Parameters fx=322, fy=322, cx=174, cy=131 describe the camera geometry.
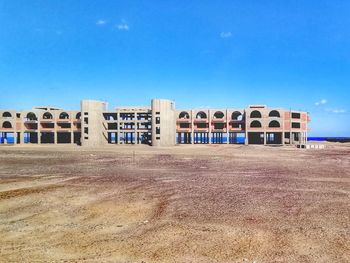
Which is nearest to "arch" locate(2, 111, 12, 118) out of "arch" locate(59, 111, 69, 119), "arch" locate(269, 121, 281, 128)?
"arch" locate(59, 111, 69, 119)

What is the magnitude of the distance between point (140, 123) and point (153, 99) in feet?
27.8

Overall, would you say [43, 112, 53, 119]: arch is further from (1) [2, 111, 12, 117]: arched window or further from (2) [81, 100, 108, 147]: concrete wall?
(2) [81, 100, 108, 147]: concrete wall

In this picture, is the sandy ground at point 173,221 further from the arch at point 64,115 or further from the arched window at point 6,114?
the arched window at point 6,114

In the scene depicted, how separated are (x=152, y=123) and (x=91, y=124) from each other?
54.4 ft

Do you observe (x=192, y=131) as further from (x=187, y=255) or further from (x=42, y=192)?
(x=187, y=255)

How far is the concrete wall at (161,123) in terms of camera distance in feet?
271

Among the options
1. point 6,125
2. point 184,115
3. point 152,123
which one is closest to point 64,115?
point 6,125

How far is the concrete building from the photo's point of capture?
83.7 m

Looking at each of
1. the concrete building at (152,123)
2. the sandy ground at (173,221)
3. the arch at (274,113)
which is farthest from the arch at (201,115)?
the sandy ground at (173,221)

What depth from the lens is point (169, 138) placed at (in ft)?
277

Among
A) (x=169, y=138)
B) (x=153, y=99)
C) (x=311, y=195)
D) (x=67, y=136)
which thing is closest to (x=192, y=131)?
(x=169, y=138)

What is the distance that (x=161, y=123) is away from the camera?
8281 centimetres

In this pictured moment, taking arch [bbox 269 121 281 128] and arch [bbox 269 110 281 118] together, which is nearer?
arch [bbox 269 110 281 118]

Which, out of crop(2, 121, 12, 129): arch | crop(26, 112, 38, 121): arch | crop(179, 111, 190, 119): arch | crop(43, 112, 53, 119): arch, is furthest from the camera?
crop(43, 112, 53, 119): arch
